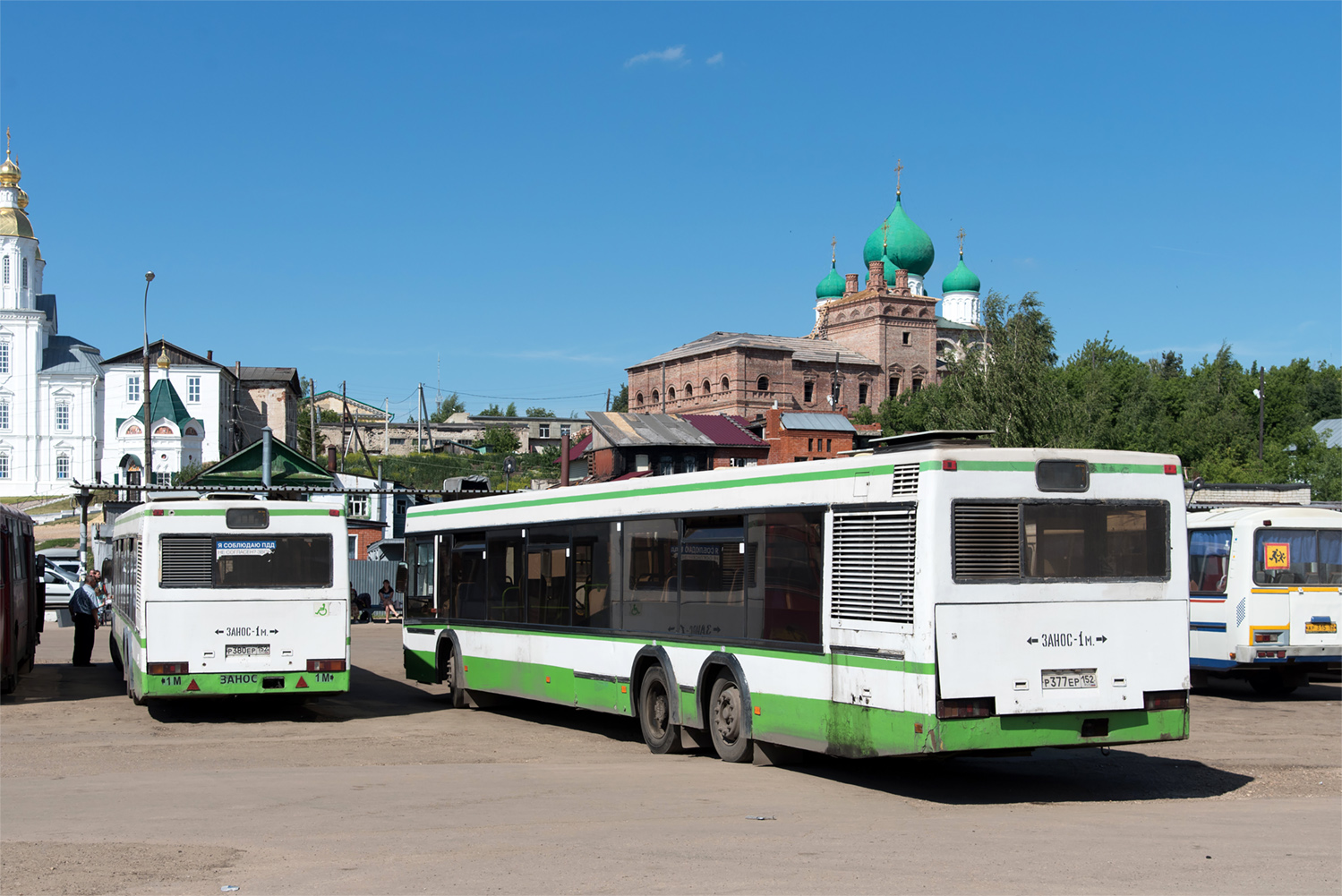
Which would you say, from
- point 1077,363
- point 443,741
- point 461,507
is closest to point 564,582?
point 443,741

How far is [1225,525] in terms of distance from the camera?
747 inches

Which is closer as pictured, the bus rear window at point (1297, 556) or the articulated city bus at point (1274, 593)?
the articulated city bus at point (1274, 593)

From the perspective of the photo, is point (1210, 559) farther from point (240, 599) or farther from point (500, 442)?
point (500, 442)

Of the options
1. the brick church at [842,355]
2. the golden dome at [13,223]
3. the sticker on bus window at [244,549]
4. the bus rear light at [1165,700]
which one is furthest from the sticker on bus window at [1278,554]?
the golden dome at [13,223]

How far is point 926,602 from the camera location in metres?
9.60

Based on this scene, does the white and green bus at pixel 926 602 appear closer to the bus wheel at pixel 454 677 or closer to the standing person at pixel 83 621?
the bus wheel at pixel 454 677

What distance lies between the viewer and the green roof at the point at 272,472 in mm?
43219

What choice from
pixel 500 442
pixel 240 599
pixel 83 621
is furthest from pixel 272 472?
pixel 500 442

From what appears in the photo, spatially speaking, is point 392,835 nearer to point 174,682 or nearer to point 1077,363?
point 174,682

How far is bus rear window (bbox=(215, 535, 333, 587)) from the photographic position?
15.4m

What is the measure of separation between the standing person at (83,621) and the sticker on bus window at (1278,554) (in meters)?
18.3

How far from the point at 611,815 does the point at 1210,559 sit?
1262 centimetres

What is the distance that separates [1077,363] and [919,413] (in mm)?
14588

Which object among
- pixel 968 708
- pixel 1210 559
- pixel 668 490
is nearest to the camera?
pixel 968 708
